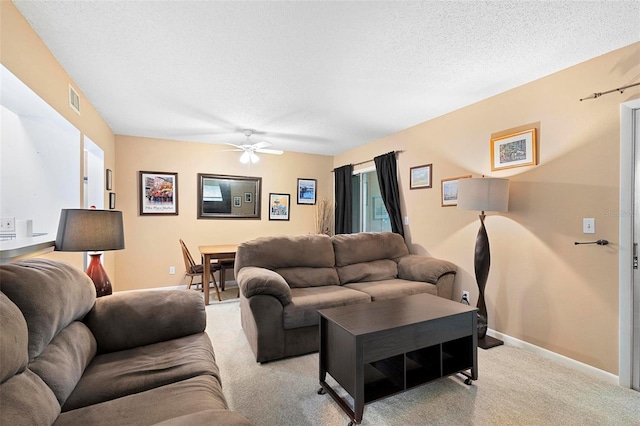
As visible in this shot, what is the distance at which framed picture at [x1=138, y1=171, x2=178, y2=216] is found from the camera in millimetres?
4703

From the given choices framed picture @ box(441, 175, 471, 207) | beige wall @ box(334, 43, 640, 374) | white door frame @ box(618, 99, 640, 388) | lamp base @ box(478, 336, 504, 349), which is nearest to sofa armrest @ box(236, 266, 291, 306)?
lamp base @ box(478, 336, 504, 349)

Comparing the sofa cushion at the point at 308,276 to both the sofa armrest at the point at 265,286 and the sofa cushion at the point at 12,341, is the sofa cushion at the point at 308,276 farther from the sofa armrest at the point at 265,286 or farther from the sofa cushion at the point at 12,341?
the sofa cushion at the point at 12,341

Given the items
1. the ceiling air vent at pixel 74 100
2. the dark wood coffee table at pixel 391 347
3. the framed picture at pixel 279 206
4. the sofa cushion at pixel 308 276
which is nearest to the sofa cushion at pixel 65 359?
the dark wood coffee table at pixel 391 347

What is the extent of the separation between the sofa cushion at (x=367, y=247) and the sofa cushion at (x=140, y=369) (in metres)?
2.13

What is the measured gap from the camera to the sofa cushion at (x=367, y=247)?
3697mm

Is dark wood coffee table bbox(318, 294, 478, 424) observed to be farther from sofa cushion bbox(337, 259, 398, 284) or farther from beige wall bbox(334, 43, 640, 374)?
sofa cushion bbox(337, 259, 398, 284)

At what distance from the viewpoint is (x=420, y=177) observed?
406cm

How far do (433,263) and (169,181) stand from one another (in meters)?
4.24

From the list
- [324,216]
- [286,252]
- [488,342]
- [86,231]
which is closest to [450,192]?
[488,342]

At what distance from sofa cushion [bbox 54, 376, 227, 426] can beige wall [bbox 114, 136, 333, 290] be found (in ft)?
13.0

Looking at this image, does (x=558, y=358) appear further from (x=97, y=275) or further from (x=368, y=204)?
(x=97, y=275)

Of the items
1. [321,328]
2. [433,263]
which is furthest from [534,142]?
[321,328]

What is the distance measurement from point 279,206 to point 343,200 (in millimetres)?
1250

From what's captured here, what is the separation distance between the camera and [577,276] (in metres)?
2.45
